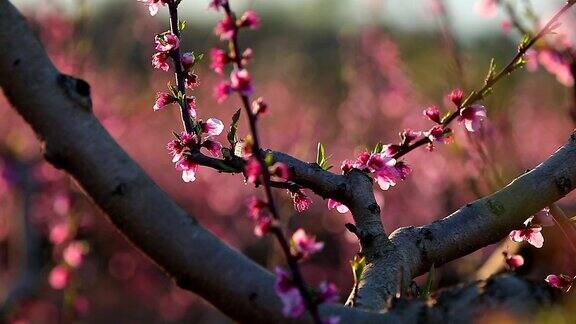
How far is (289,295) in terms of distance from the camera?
1.54 metres

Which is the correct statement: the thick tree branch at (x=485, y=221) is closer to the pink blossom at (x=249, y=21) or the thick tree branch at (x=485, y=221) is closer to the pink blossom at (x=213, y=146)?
the pink blossom at (x=213, y=146)

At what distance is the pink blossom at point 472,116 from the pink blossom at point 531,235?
27 cm

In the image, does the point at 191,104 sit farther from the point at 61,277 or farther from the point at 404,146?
the point at 61,277

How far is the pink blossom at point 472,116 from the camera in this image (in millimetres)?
2264

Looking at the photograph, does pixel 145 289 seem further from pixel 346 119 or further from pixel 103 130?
pixel 103 130

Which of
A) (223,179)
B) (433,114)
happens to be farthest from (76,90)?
(223,179)

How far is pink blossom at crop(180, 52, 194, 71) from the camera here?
2.30 meters

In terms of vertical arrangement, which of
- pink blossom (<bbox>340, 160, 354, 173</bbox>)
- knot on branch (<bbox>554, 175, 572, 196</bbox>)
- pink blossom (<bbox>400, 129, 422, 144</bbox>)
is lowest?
knot on branch (<bbox>554, 175, 572, 196</bbox>)

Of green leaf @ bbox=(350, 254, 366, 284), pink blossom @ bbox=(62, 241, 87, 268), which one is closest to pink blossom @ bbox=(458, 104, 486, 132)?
green leaf @ bbox=(350, 254, 366, 284)

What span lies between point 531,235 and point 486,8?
222 cm

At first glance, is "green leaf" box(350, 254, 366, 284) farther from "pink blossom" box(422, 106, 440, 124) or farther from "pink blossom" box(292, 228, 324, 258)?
"pink blossom" box(422, 106, 440, 124)

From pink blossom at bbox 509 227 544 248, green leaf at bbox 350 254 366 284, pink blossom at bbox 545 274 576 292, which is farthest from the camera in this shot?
pink blossom at bbox 509 227 544 248

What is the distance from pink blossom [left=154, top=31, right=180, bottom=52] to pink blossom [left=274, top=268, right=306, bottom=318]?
0.88 metres

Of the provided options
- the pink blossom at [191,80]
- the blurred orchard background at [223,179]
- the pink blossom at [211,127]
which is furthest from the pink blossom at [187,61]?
the blurred orchard background at [223,179]
